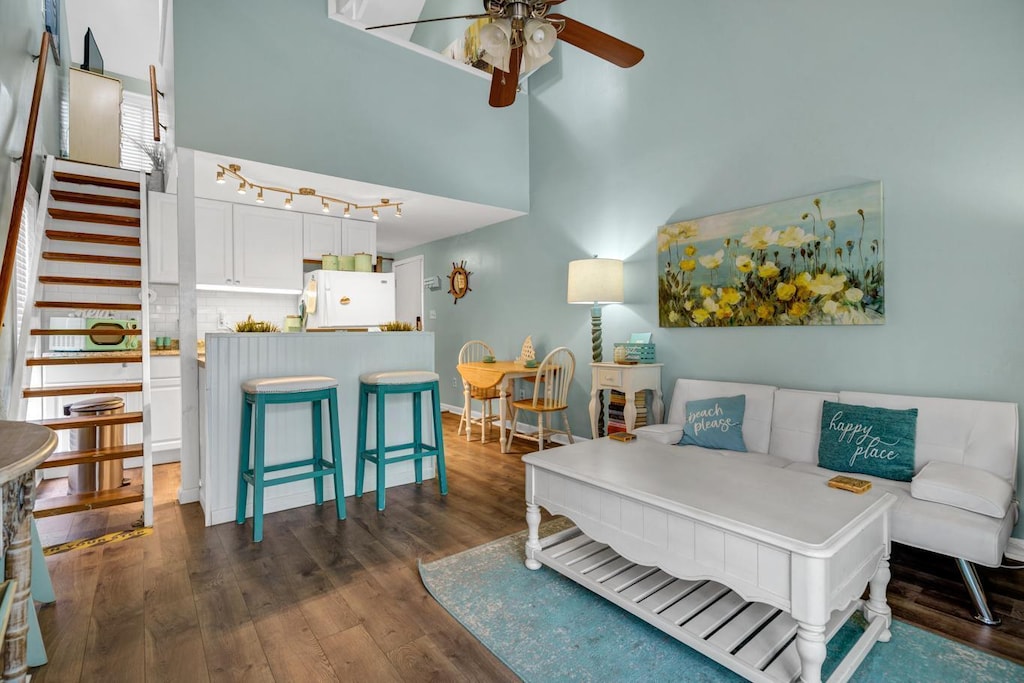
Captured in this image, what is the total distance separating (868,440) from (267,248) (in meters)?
4.78

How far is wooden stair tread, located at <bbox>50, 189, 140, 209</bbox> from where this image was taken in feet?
10.8

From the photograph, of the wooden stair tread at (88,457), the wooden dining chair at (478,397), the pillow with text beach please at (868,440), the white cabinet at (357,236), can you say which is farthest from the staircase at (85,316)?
the pillow with text beach please at (868,440)

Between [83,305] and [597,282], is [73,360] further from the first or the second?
[597,282]

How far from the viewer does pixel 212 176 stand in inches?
146

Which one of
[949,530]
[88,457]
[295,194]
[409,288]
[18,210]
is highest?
[295,194]

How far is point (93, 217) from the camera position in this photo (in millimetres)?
3303

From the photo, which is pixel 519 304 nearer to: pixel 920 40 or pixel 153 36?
pixel 920 40

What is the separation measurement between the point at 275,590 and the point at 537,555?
1.13 m

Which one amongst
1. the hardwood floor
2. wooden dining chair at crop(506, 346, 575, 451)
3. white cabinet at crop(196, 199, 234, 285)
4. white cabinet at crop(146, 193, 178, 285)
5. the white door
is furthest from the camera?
the white door

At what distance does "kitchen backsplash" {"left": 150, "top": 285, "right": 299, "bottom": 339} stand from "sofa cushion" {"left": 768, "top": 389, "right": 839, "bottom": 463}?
442 centimetres

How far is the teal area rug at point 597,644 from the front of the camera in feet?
5.03

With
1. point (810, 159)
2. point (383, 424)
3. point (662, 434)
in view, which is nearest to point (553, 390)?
point (662, 434)

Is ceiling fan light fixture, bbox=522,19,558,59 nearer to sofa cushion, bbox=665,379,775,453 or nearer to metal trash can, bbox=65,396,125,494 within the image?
sofa cushion, bbox=665,379,775,453

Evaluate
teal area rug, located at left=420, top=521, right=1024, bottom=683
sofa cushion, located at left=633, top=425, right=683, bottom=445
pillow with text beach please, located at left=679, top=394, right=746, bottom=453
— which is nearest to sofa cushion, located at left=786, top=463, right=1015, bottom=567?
teal area rug, located at left=420, top=521, right=1024, bottom=683
